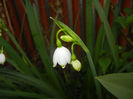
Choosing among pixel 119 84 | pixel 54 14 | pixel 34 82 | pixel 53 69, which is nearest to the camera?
pixel 119 84

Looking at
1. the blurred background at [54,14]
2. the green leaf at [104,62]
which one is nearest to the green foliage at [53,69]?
the green leaf at [104,62]

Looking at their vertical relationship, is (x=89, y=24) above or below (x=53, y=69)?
above

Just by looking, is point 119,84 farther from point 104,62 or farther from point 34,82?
point 34,82

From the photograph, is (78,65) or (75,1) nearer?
(78,65)

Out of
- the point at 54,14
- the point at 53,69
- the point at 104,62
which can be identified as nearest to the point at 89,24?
the point at 104,62

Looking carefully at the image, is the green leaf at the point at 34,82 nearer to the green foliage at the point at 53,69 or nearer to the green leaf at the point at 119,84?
the green foliage at the point at 53,69

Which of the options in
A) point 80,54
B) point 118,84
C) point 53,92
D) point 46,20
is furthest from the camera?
point 46,20

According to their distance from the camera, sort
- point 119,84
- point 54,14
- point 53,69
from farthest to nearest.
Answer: point 54,14, point 53,69, point 119,84

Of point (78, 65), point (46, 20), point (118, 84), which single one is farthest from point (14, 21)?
point (118, 84)

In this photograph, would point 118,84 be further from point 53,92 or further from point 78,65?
point 53,92
